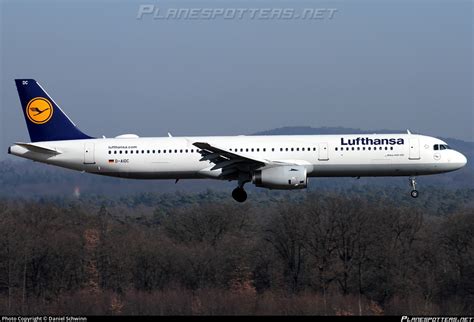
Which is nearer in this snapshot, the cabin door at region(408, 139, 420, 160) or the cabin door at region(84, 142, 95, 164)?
the cabin door at region(408, 139, 420, 160)

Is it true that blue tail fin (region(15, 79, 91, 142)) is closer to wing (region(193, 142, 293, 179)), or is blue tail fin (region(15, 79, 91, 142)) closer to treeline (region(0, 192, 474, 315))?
wing (region(193, 142, 293, 179))

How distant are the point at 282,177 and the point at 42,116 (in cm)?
1441

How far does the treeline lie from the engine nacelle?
37.7 feet

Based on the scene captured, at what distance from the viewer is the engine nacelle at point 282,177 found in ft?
156

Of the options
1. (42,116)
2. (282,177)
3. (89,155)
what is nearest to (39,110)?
(42,116)

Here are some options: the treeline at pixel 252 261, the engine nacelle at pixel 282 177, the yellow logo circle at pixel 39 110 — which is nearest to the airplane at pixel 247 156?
the engine nacelle at pixel 282 177

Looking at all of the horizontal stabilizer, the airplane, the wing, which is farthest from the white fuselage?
the wing

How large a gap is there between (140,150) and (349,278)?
21.4 m

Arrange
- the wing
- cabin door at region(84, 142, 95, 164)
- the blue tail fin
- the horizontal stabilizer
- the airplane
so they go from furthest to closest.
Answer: the blue tail fin → cabin door at region(84, 142, 95, 164) → the horizontal stabilizer → the airplane → the wing

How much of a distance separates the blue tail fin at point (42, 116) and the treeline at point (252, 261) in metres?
11.4

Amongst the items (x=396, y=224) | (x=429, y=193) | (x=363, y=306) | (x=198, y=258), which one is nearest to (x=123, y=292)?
(x=198, y=258)

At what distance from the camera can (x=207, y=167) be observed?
49781mm

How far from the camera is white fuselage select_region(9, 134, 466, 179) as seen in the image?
48469 millimetres

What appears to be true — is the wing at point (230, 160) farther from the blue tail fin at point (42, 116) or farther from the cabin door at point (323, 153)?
the blue tail fin at point (42, 116)
